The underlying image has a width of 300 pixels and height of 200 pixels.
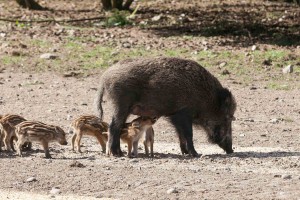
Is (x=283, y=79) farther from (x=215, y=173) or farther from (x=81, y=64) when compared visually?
(x=215, y=173)

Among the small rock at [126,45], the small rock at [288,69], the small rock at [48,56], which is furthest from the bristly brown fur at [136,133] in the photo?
the small rock at [126,45]

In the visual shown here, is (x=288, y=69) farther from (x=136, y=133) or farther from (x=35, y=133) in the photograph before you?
(x=35, y=133)

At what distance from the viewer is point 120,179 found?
10.5 m

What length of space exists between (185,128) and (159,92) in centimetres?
56

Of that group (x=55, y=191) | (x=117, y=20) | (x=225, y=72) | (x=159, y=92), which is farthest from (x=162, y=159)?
(x=117, y=20)

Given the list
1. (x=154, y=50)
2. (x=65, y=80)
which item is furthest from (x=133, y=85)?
(x=154, y=50)

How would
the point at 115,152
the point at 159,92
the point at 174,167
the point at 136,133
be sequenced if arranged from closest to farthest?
the point at 174,167 → the point at 136,133 → the point at 115,152 → the point at 159,92

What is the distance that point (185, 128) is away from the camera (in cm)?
1217

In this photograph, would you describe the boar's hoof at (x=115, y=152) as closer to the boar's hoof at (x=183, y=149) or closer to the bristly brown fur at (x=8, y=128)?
the boar's hoof at (x=183, y=149)

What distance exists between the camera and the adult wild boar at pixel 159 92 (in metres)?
12.0

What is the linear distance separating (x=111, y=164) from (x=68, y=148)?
1.55 m

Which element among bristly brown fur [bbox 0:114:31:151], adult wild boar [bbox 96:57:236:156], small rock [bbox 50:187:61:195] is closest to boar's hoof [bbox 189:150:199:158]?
adult wild boar [bbox 96:57:236:156]

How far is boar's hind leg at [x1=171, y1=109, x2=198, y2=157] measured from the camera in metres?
12.1

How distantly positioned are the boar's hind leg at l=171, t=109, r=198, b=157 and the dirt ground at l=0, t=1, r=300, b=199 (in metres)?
Answer: 0.17
